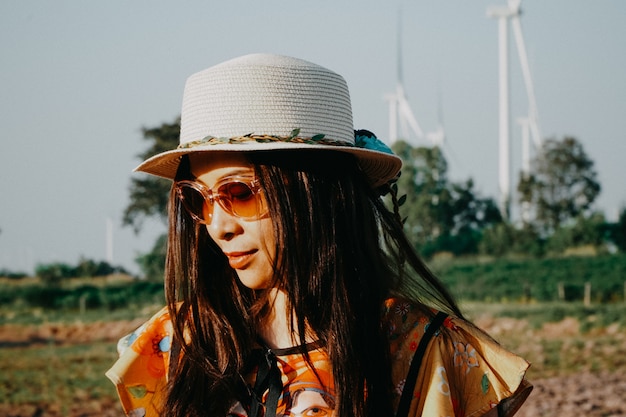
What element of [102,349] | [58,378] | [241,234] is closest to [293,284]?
[241,234]

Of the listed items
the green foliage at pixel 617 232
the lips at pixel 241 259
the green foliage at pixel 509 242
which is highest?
the lips at pixel 241 259

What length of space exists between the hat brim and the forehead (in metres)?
0.02

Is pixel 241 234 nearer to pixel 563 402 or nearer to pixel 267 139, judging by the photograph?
pixel 267 139

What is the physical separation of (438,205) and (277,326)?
24174 mm

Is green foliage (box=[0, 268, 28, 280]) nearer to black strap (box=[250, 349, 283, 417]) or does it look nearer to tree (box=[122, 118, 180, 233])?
tree (box=[122, 118, 180, 233])

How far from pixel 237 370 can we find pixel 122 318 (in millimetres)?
15191

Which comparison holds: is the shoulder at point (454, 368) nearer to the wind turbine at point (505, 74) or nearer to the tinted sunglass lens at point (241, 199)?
the tinted sunglass lens at point (241, 199)

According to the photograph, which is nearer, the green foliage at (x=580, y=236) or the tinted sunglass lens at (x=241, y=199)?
the tinted sunglass lens at (x=241, y=199)

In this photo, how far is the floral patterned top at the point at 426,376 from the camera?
171cm

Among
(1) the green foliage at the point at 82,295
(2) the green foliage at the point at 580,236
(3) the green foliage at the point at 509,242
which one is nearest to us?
(1) the green foliage at the point at 82,295

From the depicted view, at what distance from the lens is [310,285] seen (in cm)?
182

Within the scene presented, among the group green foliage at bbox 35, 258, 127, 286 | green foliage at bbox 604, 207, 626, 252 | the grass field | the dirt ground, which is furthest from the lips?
green foliage at bbox 604, 207, 626, 252

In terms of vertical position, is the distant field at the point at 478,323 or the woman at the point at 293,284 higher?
the woman at the point at 293,284

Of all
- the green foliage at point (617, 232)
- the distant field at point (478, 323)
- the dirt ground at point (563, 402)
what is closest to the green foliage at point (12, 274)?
the distant field at point (478, 323)
